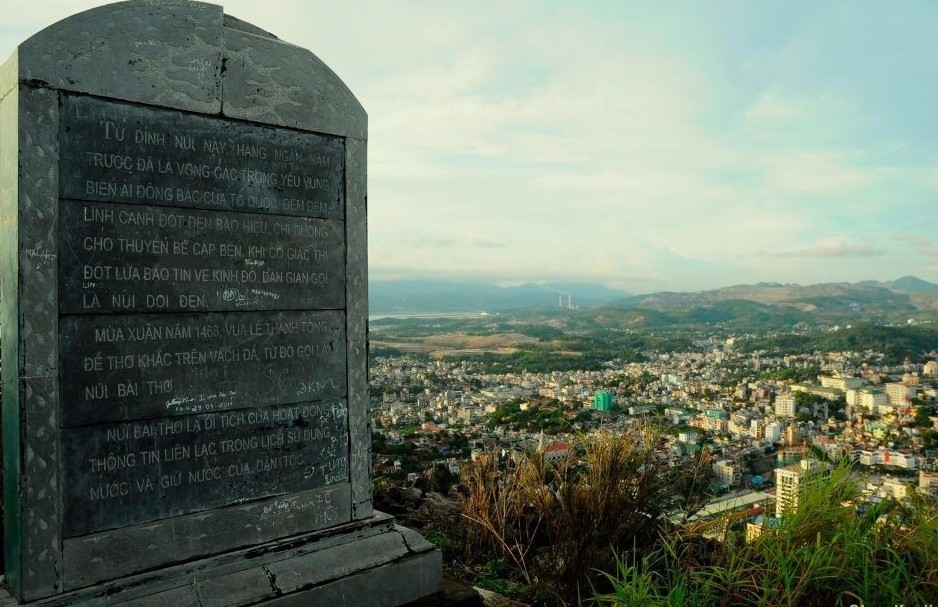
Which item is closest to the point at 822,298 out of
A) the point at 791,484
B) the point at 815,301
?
the point at 815,301

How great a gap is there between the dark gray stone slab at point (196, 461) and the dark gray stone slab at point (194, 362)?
67mm

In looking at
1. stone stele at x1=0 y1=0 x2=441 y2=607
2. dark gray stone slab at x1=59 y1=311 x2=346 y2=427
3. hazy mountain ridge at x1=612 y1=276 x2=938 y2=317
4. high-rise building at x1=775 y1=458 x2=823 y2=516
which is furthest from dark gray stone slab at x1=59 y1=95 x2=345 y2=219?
hazy mountain ridge at x1=612 y1=276 x2=938 y2=317

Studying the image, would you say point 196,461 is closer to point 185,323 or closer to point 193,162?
point 185,323

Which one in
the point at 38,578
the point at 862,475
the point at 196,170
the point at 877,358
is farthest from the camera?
the point at 877,358

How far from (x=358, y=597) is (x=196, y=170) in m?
2.28

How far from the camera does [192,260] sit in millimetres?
3145

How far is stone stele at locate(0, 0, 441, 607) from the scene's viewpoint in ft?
8.97

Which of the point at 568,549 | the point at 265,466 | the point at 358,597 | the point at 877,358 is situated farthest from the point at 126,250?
the point at 877,358

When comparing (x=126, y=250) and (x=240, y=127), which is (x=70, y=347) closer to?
(x=126, y=250)

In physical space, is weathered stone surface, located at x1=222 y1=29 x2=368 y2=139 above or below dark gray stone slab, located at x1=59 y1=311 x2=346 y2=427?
above

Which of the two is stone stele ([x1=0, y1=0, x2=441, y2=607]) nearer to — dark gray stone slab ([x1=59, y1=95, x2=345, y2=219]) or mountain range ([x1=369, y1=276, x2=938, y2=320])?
dark gray stone slab ([x1=59, y1=95, x2=345, y2=219])

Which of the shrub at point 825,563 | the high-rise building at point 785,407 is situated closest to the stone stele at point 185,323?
the shrub at point 825,563

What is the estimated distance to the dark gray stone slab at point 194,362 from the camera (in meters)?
2.83

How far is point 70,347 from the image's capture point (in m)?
2.79
